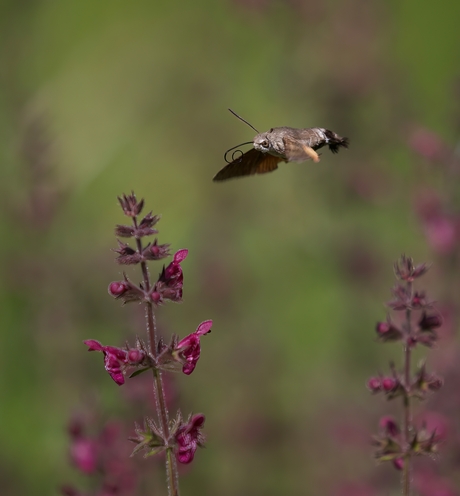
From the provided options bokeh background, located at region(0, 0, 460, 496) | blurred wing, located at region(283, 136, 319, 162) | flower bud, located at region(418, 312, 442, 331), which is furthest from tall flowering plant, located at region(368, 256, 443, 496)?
bokeh background, located at region(0, 0, 460, 496)

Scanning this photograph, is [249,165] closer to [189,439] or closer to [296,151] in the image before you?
[296,151]

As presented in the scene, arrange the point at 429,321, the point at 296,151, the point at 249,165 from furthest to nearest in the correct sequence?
the point at 249,165 → the point at 296,151 → the point at 429,321

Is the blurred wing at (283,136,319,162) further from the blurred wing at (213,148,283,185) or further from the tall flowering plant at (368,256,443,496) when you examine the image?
the tall flowering plant at (368,256,443,496)

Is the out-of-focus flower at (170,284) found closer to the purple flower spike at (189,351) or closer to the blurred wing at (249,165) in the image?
the purple flower spike at (189,351)

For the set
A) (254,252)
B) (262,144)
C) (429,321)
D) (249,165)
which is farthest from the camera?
(254,252)

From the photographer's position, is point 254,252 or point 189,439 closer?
point 189,439

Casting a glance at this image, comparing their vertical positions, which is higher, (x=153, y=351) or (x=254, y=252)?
(x=254, y=252)

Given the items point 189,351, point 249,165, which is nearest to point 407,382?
point 189,351

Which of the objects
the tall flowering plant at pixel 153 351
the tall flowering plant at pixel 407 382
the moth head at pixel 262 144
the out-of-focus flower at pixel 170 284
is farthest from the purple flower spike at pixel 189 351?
the moth head at pixel 262 144
